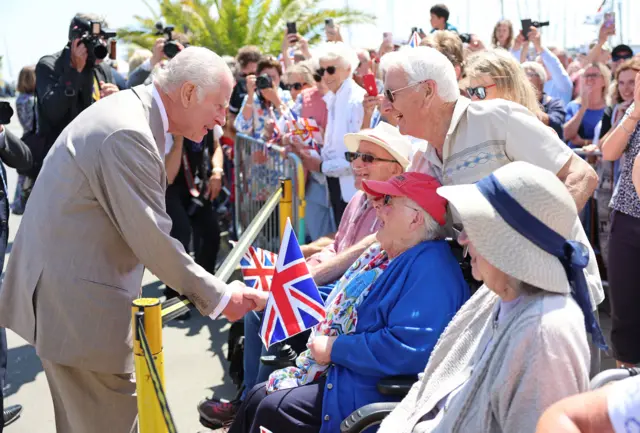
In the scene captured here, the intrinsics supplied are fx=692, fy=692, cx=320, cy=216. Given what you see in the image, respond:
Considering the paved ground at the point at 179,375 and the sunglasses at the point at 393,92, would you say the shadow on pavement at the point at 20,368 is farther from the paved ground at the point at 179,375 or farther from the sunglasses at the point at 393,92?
the sunglasses at the point at 393,92

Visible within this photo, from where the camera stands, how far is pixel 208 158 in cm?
667

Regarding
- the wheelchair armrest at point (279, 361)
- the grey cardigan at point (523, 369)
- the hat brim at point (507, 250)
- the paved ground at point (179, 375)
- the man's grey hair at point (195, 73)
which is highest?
the man's grey hair at point (195, 73)

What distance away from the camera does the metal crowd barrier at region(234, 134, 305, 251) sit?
18.3 ft

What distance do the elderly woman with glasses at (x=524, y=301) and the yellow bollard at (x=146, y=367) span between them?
106 centimetres

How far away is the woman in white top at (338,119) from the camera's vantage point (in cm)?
584

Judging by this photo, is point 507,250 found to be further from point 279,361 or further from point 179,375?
point 179,375

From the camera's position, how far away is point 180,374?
511 centimetres

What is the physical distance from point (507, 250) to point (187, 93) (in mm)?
1686

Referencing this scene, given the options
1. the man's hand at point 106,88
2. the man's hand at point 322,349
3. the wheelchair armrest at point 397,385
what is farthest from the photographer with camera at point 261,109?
the wheelchair armrest at point 397,385

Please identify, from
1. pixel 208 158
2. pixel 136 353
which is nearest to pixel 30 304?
pixel 136 353

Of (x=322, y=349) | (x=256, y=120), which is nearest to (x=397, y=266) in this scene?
(x=322, y=349)

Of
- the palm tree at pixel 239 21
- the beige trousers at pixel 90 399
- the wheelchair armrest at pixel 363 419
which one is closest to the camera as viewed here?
the wheelchair armrest at pixel 363 419

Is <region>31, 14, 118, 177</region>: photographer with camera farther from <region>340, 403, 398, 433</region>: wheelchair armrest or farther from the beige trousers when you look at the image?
<region>340, 403, 398, 433</region>: wheelchair armrest

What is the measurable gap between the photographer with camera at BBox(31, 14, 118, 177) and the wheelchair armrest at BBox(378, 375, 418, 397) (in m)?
3.88
